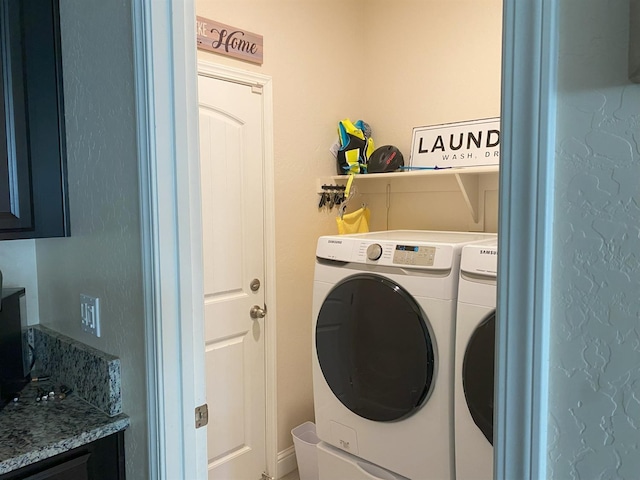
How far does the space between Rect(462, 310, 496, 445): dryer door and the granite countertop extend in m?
1.11

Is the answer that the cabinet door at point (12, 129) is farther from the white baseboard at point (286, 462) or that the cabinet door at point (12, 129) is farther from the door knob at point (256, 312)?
the white baseboard at point (286, 462)

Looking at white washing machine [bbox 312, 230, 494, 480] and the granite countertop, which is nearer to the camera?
the granite countertop

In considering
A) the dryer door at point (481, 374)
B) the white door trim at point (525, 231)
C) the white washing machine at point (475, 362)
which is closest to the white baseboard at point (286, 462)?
the white washing machine at point (475, 362)

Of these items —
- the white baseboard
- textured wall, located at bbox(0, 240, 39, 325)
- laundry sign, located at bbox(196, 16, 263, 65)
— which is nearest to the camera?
textured wall, located at bbox(0, 240, 39, 325)

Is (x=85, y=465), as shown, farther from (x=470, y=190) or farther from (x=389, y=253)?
(x=470, y=190)

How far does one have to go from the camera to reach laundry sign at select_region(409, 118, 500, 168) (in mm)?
2365

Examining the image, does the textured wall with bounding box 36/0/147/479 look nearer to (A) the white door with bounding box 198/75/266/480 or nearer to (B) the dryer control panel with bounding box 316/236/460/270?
(A) the white door with bounding box 198/75/266/480

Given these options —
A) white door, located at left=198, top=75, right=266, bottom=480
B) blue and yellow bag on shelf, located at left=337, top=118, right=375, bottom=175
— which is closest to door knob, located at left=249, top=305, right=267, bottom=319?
white door, located at left=198, top=75, right=266, bottom=480

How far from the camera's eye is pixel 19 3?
1310 millimetres

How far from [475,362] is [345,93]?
1739 millimetres

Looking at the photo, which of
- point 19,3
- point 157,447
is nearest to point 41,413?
point 157,447

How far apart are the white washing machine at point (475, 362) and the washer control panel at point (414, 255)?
0.13 m

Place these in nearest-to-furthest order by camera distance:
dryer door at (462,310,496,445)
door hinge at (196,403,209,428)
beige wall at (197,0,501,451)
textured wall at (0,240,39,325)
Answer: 1. door hinge at (196,403,209,428)
2. textured wall at (0,240,39,325)
3. dryer door at (462,310,496,445)
4. beige wall at (197,0,501,451)

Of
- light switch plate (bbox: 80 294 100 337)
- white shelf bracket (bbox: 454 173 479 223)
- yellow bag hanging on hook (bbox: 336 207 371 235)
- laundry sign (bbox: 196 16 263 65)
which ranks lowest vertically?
light switch plate (bbox: 80 294 100 337)
